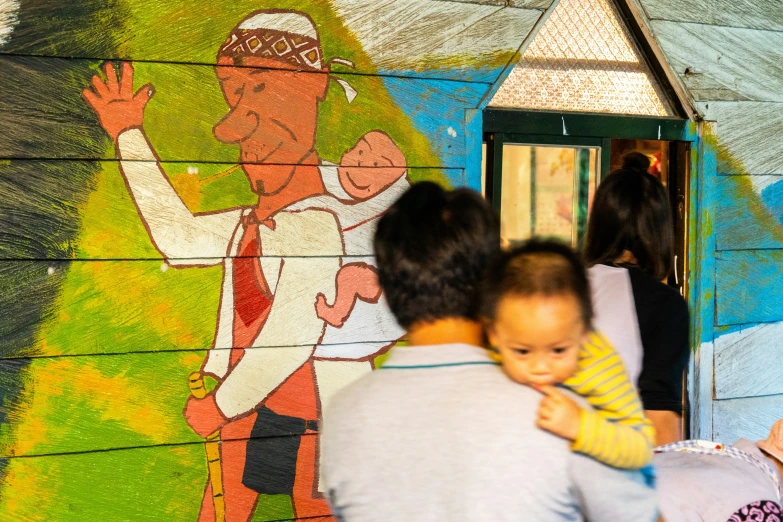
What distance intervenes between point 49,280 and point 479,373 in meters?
1.98

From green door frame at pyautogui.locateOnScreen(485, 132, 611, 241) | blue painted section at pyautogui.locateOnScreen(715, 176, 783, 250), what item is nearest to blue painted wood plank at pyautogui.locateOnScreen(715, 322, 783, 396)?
blue painted section at pyautogui.locateOnScreen(715, 176, 783, 250)

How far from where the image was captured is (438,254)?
55.0 inches

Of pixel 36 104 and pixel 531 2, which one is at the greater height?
pixel 531 2

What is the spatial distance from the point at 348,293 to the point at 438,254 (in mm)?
1913

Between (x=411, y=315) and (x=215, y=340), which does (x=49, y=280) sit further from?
(x=411, y=315)

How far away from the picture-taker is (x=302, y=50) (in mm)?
3180

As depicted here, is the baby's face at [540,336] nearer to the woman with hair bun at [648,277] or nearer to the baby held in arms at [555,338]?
the baby held in arms at [555,338]

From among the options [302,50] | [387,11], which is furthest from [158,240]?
[387,11]

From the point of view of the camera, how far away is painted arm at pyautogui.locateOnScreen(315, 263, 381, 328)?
128 inches

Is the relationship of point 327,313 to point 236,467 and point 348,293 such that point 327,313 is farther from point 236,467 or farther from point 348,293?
point 236,467

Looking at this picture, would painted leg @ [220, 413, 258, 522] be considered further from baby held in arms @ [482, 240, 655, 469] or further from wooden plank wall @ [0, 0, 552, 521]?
baby held in arms @ [482, 240, 655, 469]

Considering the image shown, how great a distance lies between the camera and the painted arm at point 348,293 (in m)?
3.26

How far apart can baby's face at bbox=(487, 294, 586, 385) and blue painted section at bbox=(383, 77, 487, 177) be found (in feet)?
6.91

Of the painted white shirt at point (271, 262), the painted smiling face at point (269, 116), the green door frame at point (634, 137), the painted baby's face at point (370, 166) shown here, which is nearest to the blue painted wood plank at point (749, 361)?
the green door frame at point (634, 137)
